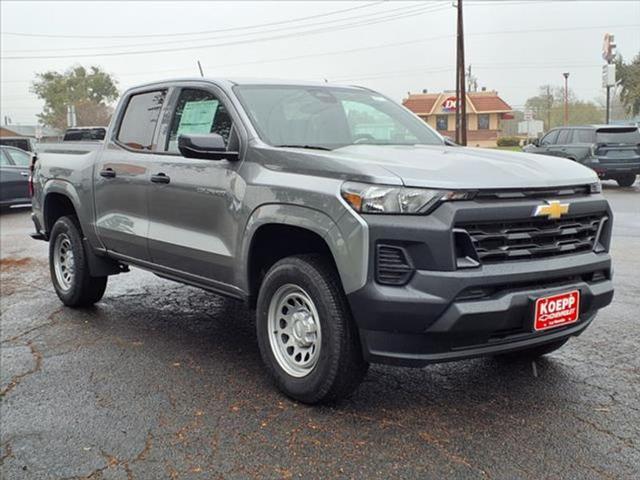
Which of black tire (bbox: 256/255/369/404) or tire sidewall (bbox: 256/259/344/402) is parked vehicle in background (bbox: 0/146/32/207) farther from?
black tire (bbox: 256/255/369/404)

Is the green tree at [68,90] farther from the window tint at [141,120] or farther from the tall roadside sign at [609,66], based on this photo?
the window tint at [141,120]

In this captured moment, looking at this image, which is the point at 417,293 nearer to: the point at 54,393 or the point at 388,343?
the point at 388,343

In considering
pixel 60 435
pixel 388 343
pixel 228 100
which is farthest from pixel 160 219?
pixel 388 343

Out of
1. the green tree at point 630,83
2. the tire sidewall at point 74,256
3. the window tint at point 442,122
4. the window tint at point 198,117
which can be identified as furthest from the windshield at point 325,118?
the window tint at point 442,122

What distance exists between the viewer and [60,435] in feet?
11.6

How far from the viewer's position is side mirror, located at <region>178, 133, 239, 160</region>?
4004 millimetres

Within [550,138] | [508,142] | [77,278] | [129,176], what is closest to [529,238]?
[129,176]

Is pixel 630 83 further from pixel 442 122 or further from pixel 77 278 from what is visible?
pixel 77 278

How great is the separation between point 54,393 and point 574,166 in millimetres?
3466

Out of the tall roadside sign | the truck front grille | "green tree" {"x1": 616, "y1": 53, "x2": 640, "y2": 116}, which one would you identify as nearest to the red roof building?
"green tree" {"x1": 616, "y1": 53, "x2": 640, "y2": 116}

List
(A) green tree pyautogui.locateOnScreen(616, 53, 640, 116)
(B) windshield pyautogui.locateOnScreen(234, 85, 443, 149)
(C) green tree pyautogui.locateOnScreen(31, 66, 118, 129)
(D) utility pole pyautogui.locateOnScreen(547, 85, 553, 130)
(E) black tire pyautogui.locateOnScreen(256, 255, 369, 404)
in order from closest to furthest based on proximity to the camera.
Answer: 1. (E) black tire pyautogui.locateOnScreen(256, 255, 369, 404)
2. (B) windshield pyautogui.locateOnScreen(234, 85, 443, 149)
3. (A) green tree pyautogui.locateOnScreen(616, 53, 640, 116)
4. (D) utility pole pyautogui.locateOnScreen(547, 85, 553, 130)
5. (C) green tree pyautogui.locateOnScreen(31, 66, 118, 129)

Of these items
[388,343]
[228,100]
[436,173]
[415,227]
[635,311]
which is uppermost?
[228,100]

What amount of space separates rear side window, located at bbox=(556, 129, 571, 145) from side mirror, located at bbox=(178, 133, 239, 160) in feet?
52.7

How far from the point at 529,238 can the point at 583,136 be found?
1591cm
